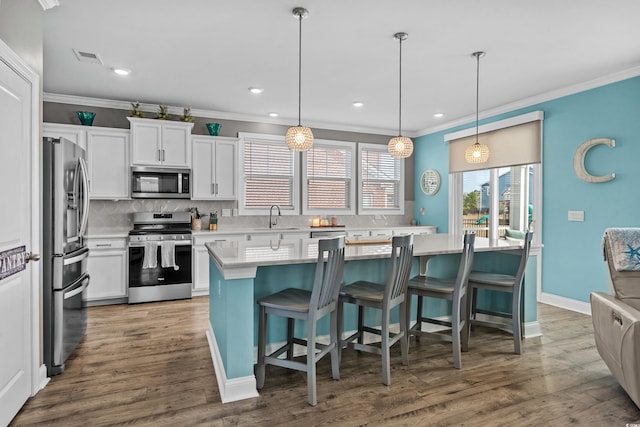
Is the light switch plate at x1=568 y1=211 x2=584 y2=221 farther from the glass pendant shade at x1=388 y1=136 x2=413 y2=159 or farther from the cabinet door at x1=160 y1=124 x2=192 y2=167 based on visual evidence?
the cabinet door at x1=160 y1=124 x2=192 y2=167

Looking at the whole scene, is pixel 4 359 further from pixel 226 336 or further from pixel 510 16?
pixel 510 16

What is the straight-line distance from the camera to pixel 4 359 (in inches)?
80.8

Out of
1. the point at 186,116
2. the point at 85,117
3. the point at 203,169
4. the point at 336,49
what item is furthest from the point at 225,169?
the point at 336,49

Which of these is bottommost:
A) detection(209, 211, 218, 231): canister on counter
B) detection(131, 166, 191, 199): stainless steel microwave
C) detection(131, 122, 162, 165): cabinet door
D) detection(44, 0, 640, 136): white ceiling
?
detection(209, 211, 218, 231): canister on counter

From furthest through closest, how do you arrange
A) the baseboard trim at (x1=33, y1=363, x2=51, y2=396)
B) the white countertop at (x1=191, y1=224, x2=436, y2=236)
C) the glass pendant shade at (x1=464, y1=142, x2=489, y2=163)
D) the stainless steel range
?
the white countertop at (x1=191, y1=224, x2=436, y2=236) < the stainless steel range < the glass pendant shade at (x1=464, y1=142, x2=489, y2=163) < the baseboard trim at (x1=33, y1=363, x2=51, y2=396)

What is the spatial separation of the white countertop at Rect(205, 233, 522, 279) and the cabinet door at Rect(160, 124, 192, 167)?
2296mm

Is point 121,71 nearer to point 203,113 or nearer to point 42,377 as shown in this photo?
point 203,113

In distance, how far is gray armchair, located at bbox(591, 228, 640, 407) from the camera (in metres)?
2.09

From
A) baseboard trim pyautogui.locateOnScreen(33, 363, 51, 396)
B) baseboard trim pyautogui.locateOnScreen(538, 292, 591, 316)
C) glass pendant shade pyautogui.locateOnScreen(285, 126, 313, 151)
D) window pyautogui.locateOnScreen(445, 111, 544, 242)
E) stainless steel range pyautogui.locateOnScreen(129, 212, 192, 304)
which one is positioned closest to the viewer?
baseboard trim pyautogui.locateOnScreen(33, 363, 51, 396)

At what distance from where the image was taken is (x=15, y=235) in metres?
2.16

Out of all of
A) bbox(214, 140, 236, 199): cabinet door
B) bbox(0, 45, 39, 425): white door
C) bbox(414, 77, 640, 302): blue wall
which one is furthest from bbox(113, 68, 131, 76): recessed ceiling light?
bbox(414, 77, 640, 302): blue wall

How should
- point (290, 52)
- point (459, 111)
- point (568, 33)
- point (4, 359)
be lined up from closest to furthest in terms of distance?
point (4, 359)
point (568, 33)
point (290, 52)
point (459, 111)

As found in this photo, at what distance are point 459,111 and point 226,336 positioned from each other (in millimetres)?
4726

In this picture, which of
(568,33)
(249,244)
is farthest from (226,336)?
(568,33)
